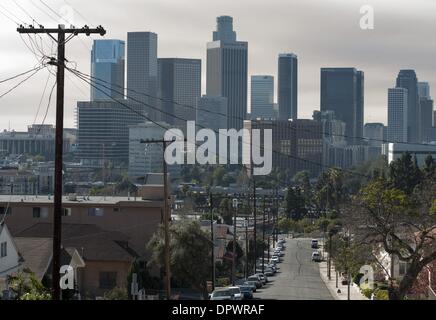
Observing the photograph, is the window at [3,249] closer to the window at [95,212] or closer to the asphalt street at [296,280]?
the asphalt street at [296,280]

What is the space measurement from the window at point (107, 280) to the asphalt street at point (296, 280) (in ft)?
28.2

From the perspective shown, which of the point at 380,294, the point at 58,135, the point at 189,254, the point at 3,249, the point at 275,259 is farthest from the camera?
the point at 275,259

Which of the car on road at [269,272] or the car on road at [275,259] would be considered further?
the car on road at [275,259]

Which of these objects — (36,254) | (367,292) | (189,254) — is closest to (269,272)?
(189,254)

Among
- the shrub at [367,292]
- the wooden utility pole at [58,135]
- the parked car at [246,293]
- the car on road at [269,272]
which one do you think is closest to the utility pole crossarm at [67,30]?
the wooden utility pole at [58,135]

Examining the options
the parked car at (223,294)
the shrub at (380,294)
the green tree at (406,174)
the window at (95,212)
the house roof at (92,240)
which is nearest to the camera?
the parked car at (223,294)

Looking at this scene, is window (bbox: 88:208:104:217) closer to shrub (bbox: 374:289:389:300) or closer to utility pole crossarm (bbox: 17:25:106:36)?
shrub (bbox: 374:289:389:300)

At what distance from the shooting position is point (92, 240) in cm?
5488

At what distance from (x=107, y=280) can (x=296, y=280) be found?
1850 cm

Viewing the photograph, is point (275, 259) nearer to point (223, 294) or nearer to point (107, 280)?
point (107, 280)

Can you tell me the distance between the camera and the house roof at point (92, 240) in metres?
51.9
